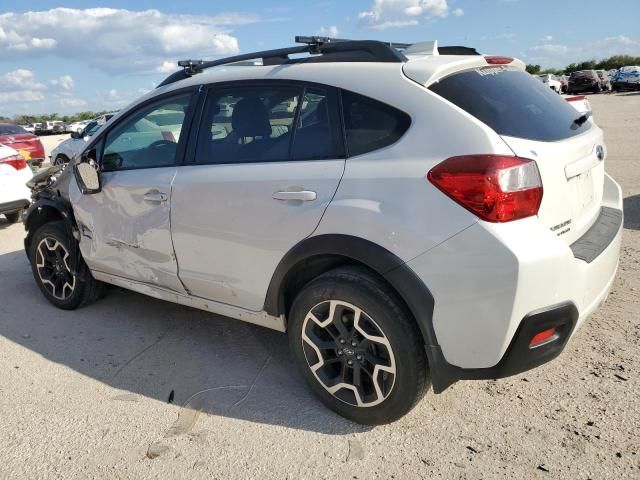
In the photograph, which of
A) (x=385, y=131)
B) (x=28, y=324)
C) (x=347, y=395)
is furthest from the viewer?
(x=28, y=324)

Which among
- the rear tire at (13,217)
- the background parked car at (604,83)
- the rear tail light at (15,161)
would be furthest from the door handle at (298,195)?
the background parked car at (604,83)

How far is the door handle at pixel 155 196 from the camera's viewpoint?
3.48m

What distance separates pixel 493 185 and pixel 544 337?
0.72 m

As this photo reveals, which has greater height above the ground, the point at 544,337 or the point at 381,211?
the point at 381,211

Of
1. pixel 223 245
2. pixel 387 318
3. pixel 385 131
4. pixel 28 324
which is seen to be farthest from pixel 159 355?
pixel 385 131

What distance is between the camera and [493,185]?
229cm

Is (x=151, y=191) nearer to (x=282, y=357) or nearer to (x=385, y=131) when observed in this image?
(x=282, y=357)

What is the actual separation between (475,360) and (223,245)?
1521 millimetres

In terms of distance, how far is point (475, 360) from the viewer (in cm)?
245

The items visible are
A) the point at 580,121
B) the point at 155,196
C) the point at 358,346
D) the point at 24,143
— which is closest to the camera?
the point at 358,346

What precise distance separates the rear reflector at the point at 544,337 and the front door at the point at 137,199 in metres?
2.18

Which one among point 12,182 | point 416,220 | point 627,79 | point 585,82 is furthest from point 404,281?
point 627,79

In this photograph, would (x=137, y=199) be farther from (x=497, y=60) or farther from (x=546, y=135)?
(x=546, y=135)

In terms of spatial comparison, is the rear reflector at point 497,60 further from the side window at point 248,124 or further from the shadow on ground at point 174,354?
the shadow on ground at point 174,354
